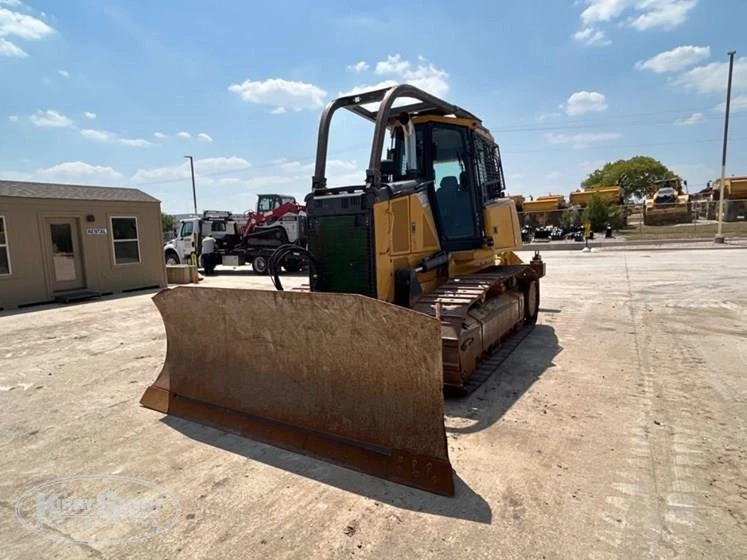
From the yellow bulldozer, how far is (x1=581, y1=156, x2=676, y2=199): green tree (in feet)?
229

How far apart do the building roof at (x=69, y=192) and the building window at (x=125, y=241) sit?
0.68 meters

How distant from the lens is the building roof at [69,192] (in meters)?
11.9

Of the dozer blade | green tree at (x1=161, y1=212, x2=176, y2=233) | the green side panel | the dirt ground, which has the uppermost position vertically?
green tree at (x1=161, y1=212, x2=176, y2=233)

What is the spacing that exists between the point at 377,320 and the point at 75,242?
41.2ft

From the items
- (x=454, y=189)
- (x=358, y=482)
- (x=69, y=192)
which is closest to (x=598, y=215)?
(x=454, y=189)

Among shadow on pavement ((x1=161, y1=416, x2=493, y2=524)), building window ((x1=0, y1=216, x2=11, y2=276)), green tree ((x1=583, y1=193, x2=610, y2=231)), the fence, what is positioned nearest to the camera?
shadow on pavement ((x1=161, y1=416, x2=493, y2=524))

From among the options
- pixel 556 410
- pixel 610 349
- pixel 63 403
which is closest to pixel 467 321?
pixel 556 410

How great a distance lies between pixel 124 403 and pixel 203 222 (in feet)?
58.5

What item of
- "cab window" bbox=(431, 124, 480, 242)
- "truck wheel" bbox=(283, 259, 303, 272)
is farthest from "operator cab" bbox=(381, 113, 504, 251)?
"truck wheel" bbox=(283, 259, 303, 272)

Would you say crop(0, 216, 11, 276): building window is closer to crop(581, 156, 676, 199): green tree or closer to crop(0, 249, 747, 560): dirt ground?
crop(0, 249, 747, 560): dirt ground

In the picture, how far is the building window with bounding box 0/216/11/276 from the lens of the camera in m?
11.2

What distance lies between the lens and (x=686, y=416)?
3855mm

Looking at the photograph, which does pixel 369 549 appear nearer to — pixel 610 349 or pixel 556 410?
pixel 556 410

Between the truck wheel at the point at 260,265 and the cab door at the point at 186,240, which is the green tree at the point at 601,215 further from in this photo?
the cab door at the point at 186,240
